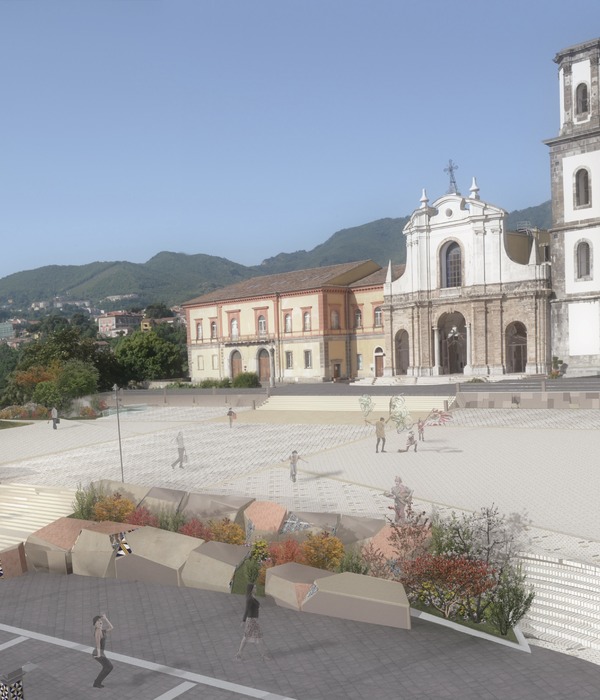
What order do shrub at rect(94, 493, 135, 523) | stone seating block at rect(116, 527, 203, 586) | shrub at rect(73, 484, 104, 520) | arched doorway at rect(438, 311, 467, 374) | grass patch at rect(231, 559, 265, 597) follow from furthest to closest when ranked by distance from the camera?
1. arched doorway at rect(438, 311, 467, 374)
2. shrub at rect(73, 484, 104, 520)
3. shrub at rect(94, 493, 135, 523)
4. stone seating block at rect(116, 527, 203, 586)
5. grass patch at rect(231, 559, 265, 597)

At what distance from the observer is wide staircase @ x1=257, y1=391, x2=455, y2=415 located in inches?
1487

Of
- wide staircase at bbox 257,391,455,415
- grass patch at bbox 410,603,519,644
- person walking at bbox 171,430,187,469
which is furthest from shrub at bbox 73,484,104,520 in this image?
wide staircase at bbox 257,391,455,415

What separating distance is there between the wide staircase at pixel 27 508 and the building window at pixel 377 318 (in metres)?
39.1

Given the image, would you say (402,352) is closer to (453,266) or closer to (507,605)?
(453,266)

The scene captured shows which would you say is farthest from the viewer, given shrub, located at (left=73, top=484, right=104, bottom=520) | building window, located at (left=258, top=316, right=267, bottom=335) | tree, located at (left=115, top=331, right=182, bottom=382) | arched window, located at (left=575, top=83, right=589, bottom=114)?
tree, located at (left=115, top=331, right=182, bottom=382)

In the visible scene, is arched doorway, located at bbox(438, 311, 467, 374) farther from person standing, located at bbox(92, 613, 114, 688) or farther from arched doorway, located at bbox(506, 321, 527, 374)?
person standing, located at bbox(92, 613, 114, 688)

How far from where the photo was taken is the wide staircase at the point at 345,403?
37781 millimetres

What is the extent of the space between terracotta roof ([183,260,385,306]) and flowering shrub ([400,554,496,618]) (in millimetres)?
45996

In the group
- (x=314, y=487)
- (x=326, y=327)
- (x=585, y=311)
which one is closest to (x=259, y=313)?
(x=326, y=327)

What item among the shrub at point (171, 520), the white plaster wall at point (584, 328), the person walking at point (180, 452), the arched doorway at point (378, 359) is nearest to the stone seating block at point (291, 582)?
the shrub at point (171, 520)

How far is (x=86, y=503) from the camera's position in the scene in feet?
61.9

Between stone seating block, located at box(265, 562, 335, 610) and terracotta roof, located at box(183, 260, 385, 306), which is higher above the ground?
terracotta roof, located at box(183, 260, 385, 306)

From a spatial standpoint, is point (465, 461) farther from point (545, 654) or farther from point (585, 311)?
point (585, 311)

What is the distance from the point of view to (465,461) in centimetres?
2253
